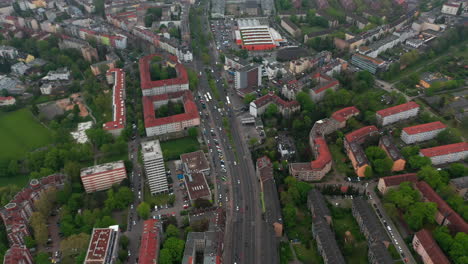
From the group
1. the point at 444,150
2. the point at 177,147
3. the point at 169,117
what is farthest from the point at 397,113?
the point at 169,117

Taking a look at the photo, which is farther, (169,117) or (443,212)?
(169,117)

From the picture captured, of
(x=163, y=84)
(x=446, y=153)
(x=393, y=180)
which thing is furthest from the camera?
(x=163, y=84)

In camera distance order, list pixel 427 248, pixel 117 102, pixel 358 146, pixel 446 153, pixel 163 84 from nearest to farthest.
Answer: pixel 427 248
pixel 446 153
pixel 358 146
pixel 117 102
pixel 163 84

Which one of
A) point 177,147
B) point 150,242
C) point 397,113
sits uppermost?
point 397,113

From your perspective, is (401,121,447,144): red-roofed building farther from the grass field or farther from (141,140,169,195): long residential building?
the grass field

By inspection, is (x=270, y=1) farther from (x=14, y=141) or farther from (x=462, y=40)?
(x=14, y=141)

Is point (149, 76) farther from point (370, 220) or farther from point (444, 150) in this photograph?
point (444, 150)

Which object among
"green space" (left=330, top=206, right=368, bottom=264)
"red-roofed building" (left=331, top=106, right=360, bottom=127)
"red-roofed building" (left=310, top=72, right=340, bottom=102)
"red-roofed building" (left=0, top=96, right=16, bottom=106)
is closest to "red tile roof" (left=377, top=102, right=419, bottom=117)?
"red-roofed building" (left=331, top=106, right=360, bottom=127)
